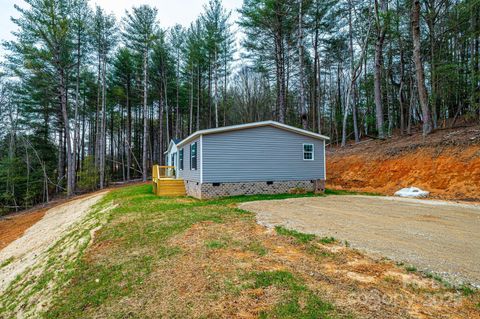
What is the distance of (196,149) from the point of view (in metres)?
10.7

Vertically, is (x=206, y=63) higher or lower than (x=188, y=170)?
higher

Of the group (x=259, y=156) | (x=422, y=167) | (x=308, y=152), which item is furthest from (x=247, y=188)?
(x=422, y=167)

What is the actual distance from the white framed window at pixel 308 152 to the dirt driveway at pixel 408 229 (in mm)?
4604

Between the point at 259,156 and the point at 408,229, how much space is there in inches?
263

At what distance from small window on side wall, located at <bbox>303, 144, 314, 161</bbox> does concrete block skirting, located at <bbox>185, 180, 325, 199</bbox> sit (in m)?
1.15

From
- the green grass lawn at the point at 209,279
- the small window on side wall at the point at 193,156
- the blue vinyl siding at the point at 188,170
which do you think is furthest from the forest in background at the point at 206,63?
the green grass lawn at the point at 209,279

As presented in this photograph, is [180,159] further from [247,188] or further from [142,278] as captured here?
[142,278]

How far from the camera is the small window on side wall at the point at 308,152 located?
38.3 feet

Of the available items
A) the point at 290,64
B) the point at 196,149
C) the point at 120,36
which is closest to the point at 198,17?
the point at 120,36

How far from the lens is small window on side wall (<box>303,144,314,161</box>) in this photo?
11674 mm

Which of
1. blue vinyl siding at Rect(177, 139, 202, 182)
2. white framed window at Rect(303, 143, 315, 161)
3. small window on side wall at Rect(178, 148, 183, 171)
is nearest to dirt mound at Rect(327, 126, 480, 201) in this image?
white framed window at Rect(303, 143, 315, 161)

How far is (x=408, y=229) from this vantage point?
4754 mm

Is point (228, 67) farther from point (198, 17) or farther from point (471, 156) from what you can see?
point (471, 156)

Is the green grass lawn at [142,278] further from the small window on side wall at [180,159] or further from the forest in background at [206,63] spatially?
the forest in background at [206,63]
